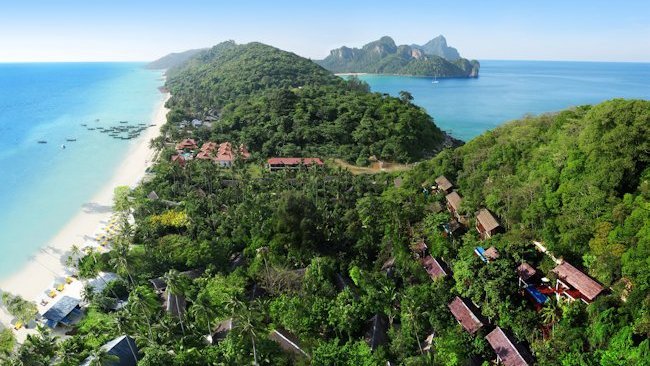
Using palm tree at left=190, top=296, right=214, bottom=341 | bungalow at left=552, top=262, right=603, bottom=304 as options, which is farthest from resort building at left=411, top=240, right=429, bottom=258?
palm tree at left=190, top=296, right=214, bottom=341

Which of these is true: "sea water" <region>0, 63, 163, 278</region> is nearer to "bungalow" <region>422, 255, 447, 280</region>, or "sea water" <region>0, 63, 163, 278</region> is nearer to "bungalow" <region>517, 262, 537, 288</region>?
"bungalow" <region>422, 255, 447, 280</region>

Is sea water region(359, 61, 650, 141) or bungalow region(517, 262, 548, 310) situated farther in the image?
sea water region(359, 61, 650, 141)

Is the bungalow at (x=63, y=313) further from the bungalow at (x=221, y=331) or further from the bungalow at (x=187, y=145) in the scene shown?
the bungalow at (x=187, y=145)

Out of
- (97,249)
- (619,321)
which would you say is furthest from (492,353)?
(97,249)

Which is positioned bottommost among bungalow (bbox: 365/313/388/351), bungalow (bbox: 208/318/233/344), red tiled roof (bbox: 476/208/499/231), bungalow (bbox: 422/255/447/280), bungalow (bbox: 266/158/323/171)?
bungalow (bbox: 208/318/233/344)

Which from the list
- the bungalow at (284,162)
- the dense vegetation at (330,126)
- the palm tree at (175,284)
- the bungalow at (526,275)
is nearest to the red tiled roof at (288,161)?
the bungalow at (284,162)

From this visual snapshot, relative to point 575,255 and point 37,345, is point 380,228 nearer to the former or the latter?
point 575,255

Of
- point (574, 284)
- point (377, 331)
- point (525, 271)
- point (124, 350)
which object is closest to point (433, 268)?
point (525, 271)
